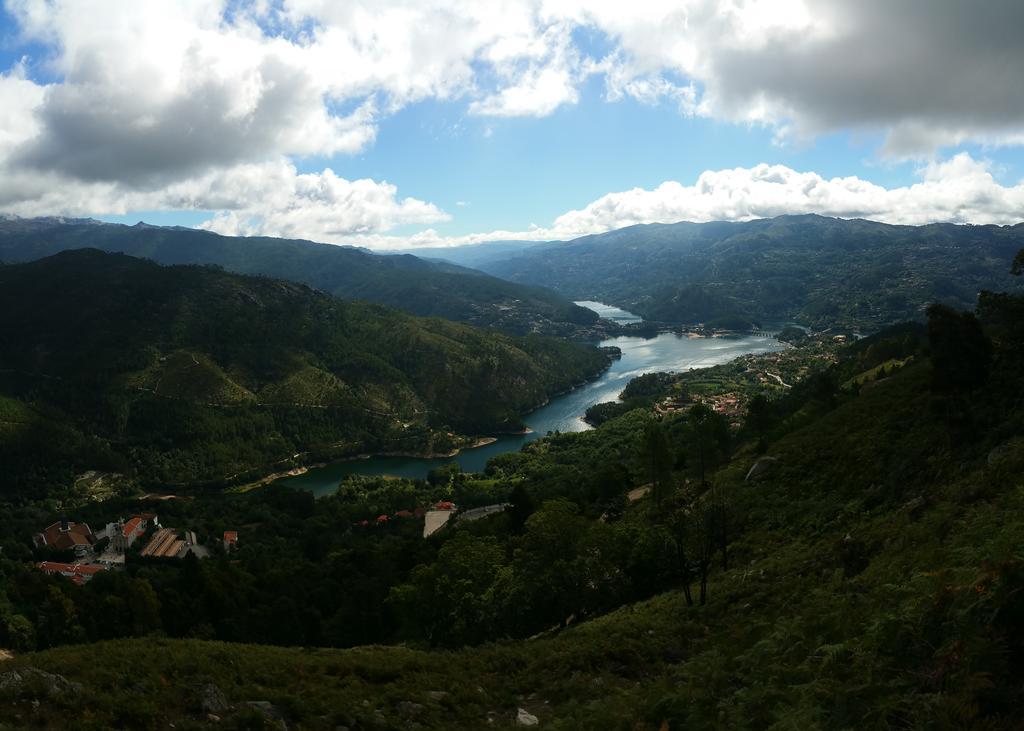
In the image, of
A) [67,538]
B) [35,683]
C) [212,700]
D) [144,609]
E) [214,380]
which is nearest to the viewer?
[35,683]

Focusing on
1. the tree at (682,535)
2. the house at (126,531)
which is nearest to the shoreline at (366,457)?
the house at (126,531)

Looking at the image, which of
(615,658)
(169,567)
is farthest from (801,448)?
(169,567)

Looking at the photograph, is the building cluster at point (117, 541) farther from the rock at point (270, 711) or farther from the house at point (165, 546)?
the rock at point (270, 711)

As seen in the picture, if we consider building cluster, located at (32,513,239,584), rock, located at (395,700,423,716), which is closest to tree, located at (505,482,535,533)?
rock, located at (395,700,423,716)

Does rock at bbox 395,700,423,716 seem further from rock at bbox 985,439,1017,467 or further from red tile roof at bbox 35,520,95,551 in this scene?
red tile roof at bbox 35,520,95,551

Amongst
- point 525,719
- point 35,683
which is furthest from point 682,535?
point 35,683

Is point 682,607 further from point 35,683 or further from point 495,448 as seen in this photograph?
point 495,448
